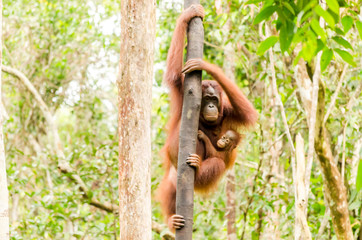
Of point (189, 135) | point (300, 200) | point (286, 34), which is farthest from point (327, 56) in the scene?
point (300, 200)

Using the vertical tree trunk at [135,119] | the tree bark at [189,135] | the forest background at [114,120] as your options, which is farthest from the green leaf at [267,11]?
the forest background at [114,120]

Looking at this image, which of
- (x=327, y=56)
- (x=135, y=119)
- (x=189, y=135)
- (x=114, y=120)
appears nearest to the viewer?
(x=327, y=56)

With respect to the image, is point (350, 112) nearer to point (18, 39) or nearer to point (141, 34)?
point (141, 34)

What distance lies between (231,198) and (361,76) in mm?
2560

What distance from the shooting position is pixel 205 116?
3.89 metres

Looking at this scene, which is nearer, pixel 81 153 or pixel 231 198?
pixel 81 153

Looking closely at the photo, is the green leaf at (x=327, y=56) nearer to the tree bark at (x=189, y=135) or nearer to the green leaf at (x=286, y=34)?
the green leaf at (x=286, y=34)

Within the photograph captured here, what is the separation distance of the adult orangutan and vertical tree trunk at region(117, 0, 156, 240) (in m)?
0.50

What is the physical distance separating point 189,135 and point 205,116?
4.17 feet

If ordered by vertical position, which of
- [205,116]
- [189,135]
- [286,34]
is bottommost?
[189,135]

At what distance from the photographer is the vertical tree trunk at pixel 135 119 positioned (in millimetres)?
2752

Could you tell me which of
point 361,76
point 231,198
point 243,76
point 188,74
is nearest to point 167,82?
point 188,74

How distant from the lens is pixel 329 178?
13.4ft

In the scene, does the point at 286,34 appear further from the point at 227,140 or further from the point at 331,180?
the point at 331,180
